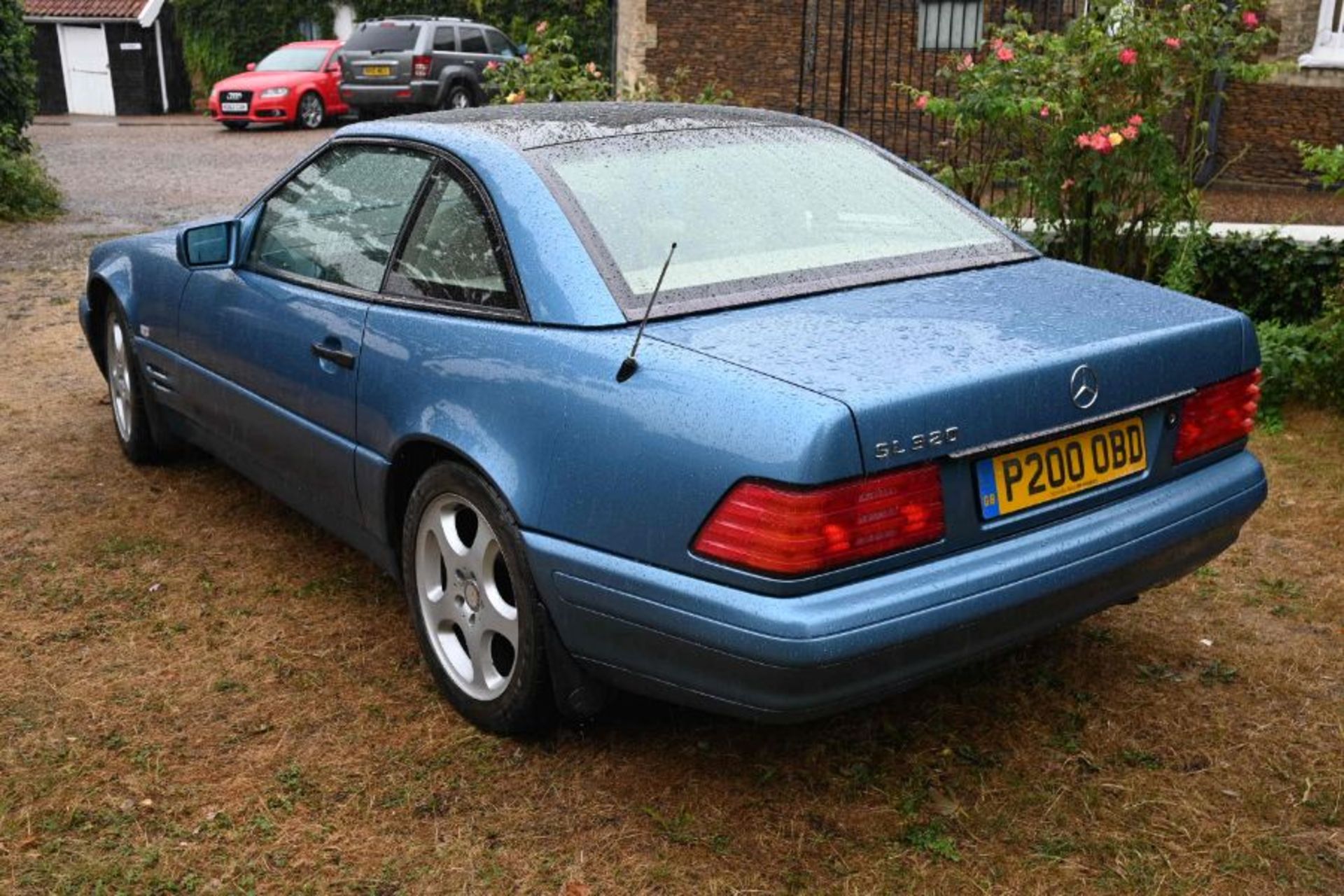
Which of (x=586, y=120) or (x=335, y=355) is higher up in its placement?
(x=586, y=120)

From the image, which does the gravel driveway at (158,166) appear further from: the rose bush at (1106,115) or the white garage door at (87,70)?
the rose bush at (1106,115)

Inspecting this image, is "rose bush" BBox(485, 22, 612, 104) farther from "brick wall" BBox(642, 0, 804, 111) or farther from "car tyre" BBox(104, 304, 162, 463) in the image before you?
"brick wall" BBox(642, 0, 804, 111)

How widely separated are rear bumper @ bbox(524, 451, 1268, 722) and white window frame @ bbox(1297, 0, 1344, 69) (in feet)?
41.6

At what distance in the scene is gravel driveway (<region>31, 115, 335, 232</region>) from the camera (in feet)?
46.4

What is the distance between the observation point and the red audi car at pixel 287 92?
26.0m

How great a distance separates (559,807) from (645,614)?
62cm

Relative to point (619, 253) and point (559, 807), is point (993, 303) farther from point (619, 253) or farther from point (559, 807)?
point (559, 807)

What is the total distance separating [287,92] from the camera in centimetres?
2609

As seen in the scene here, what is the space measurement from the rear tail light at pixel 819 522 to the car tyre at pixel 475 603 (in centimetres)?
62

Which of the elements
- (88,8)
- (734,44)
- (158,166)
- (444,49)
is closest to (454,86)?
(444,49)

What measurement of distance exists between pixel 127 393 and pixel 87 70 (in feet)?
110

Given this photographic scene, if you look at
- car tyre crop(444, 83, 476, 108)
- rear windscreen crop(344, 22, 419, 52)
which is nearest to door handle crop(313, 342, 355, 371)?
car tyre crop(444, 83, 476, 108)

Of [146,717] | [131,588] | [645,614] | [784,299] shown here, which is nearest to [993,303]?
[784,299]

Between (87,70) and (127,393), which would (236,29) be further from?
(127,393)
